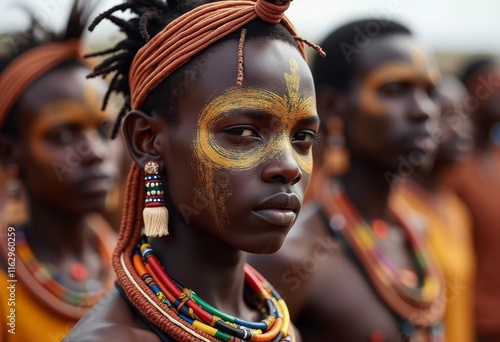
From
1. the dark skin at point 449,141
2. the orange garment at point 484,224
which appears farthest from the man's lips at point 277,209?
the orange garment at point 484,224

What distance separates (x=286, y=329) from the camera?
9.64ft

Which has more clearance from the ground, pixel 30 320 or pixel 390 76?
pixel 390 76

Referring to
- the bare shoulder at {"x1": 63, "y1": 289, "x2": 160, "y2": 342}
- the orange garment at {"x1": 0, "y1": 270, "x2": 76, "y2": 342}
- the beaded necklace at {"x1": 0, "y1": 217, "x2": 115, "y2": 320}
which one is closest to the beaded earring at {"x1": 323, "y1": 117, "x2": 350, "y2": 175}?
the beaded necklace at {"x1": 0, "y1": 217, "x2": 115, "y2": 320}

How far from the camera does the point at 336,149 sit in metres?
5.12

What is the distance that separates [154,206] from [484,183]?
5.90 metres

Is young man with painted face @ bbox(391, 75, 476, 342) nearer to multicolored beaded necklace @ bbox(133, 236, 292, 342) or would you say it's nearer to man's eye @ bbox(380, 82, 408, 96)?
man's eye @ bbox(380, 82, 408, 96)

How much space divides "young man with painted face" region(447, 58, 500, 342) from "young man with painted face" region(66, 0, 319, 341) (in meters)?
5.04

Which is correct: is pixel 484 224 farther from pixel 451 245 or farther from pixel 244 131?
pixel 244 131

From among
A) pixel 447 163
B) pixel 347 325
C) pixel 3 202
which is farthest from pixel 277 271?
pixel 447 163

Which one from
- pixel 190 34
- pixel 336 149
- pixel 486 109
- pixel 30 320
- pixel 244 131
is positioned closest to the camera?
pixel 244 131

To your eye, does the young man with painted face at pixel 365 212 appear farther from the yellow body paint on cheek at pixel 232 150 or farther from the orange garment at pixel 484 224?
the orange garment at pixel 484 224

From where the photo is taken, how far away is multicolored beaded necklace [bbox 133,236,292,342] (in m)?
2.72

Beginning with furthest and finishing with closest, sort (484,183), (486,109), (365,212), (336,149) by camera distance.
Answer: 1. (486,109)
2. (484,183)
3. (336,149)
4. (365,212)

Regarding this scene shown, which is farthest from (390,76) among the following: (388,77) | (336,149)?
(336,149)
